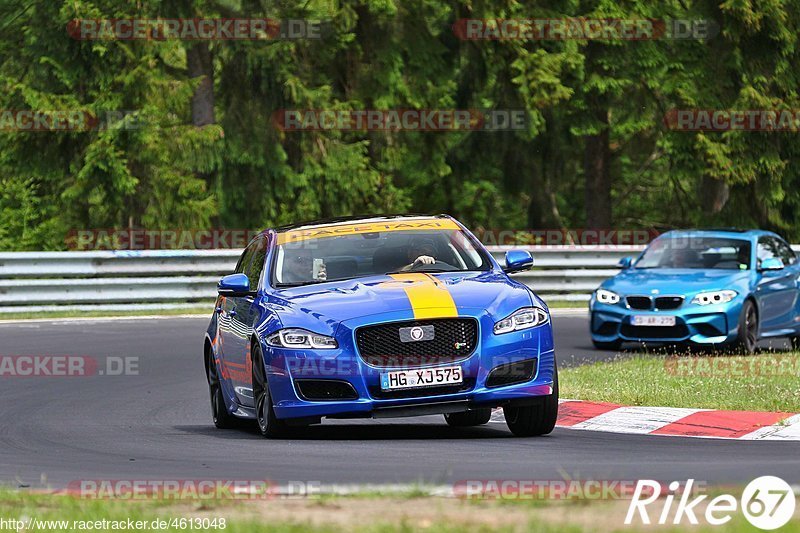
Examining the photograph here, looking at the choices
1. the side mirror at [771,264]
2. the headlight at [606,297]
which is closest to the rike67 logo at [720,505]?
the headlight at [606,297]

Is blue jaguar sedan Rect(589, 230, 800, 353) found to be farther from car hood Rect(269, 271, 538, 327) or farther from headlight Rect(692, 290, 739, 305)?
car hood Rect(269, 271, 538, 327)

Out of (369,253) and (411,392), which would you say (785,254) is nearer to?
(369,253)

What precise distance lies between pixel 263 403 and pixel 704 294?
8965mm

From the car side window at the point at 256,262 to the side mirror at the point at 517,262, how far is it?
190cm

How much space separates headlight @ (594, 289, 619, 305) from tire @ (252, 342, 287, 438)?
8879 mm

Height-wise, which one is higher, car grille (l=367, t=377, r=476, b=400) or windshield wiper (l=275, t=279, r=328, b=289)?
windshield wiper (l=275, t=279, r=328, b=289)

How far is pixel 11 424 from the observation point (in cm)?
1308

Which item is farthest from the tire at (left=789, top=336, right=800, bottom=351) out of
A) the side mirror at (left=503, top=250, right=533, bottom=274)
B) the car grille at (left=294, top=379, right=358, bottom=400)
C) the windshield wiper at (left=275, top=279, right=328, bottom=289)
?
the car grille at (left=294, top=379, right=358, bottom=400)

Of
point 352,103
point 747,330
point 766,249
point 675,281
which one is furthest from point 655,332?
point 352,103

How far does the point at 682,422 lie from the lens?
12.1 meters

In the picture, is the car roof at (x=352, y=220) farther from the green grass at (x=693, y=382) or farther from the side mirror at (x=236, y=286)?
the green grass at (x=693, y=382)

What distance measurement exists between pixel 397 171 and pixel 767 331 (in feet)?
78.1

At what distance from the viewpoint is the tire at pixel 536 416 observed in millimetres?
11297

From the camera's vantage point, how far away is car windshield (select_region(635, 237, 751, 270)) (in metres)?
20.4
